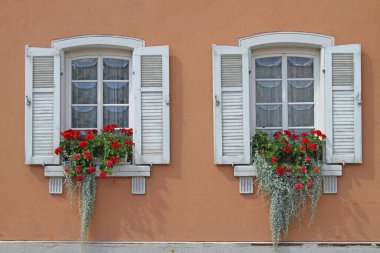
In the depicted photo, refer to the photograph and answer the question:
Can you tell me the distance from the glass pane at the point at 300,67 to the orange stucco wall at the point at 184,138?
1.37 feet

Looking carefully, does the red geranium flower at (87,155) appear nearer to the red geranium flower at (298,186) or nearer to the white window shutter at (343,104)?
the red geranium flower at (298,186)

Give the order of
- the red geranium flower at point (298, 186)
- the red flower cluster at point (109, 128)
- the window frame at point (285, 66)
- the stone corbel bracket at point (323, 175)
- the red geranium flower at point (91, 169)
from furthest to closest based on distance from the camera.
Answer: the window frame at point (285, 66)
the red flower cluster at point (109, 128)
the stone corbel bracket at point (323, 175)
the red geranium flower at point (91, 169)
the red geranium flower at point (298, 186)

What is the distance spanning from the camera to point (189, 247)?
22.9 feet

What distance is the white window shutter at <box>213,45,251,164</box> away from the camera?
698cm

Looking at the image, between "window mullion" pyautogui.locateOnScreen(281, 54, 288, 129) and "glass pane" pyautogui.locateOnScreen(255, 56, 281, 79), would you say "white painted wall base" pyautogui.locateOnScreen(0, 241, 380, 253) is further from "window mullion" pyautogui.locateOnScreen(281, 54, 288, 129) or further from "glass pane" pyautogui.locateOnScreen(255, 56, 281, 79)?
"glass pane" pyautogui.locateOnScreen(255, 56, 281, 79)

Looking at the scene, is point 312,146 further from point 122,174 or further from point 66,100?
point 66,100

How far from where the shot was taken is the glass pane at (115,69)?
7305 millimetres

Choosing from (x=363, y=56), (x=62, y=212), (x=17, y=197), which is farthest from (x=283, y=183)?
(x=17, y=197)

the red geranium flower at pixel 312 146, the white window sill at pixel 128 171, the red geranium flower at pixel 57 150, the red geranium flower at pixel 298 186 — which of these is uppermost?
the red geranium flower at pixel 312 146

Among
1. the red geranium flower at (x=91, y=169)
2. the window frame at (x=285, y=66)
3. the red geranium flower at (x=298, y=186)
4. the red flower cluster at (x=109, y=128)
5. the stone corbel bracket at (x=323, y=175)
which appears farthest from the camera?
the window frame at (x=285, y=66)

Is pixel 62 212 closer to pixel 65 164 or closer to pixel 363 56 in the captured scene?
pixel 65 164

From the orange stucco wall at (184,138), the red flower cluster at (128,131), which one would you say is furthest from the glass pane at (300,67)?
the red flower cluster at (128,131)

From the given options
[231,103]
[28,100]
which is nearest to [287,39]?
[231,103]

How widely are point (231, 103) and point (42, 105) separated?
241 cm
